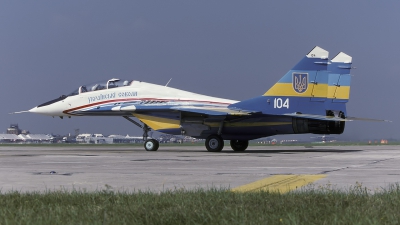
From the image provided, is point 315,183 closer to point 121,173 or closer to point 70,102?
point 121,173

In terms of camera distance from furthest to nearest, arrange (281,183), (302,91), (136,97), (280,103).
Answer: (136,97), (280,103), (302,91), (281,183)

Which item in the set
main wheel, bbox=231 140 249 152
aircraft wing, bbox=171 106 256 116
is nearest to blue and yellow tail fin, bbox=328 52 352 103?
main wheel, bbox=231 140 249 152

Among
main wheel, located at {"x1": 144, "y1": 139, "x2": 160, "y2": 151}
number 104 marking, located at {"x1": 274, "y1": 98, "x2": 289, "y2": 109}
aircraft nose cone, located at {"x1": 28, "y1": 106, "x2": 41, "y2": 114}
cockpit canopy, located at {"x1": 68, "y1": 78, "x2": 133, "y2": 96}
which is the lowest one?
main wheel, located at {"x1": 144, "y1": 139, "x2": 160, "y2": 151}

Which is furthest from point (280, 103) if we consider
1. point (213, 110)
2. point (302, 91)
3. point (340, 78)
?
point (340, 78)

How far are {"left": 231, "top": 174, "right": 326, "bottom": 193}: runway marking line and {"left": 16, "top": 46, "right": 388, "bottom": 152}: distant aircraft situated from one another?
14.1m

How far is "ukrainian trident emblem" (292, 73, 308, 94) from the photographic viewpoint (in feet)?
84.2

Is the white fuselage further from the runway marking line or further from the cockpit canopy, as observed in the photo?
the runway marking line

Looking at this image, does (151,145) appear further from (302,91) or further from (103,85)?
(302,91)

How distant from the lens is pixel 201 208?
6.25 metres

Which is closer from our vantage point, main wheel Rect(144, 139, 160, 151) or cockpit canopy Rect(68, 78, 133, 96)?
main wheel Rect(144, 139, 160, 151)

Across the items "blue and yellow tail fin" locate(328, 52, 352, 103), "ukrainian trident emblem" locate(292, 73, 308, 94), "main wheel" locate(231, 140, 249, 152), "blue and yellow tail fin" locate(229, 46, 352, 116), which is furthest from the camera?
"blue and yellow tail fin" locate(328, 52, 352, 103)

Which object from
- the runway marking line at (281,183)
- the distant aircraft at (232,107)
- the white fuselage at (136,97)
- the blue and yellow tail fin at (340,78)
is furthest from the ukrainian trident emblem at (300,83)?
the runway marking line at (281,183)

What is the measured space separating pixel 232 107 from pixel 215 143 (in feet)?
6.19

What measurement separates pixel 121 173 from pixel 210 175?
2.03 meters
